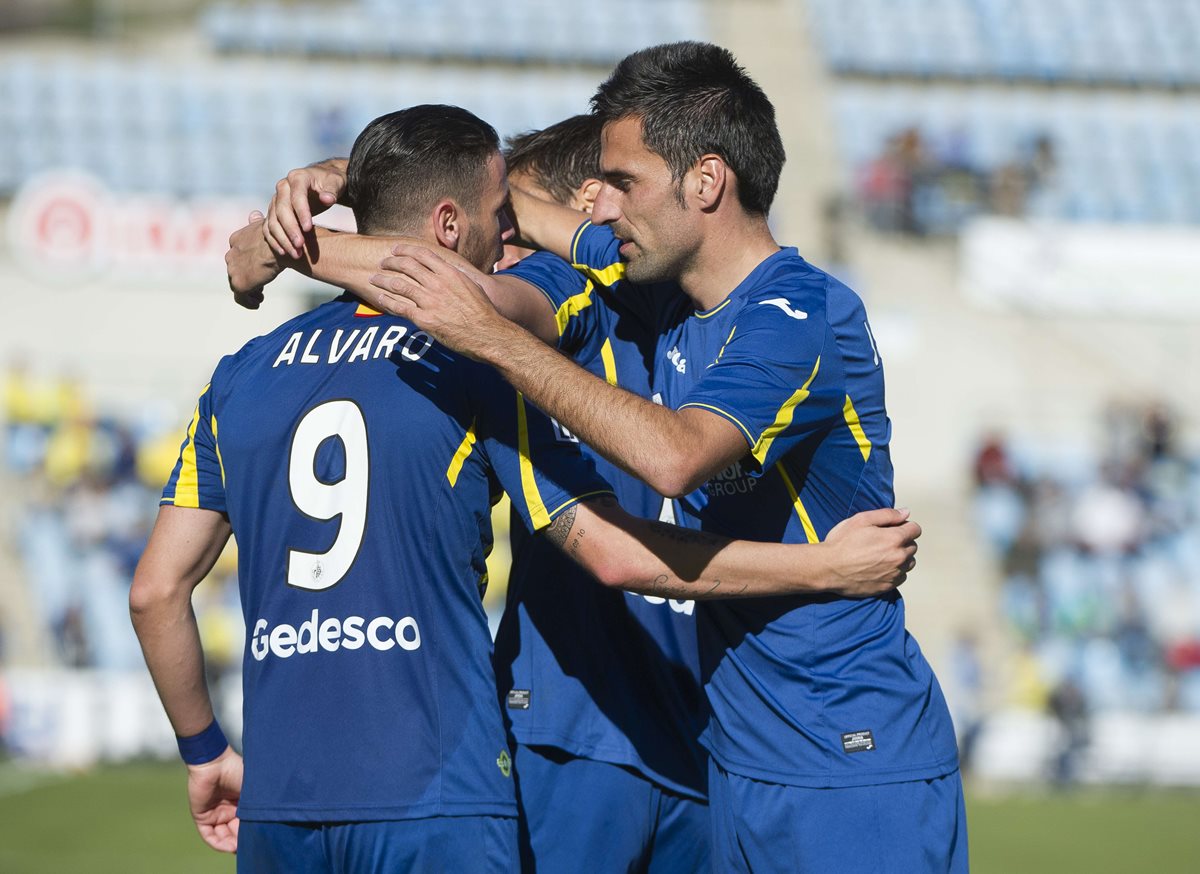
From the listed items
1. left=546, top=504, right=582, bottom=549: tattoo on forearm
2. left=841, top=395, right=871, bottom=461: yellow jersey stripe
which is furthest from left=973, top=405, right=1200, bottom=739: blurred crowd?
left=546, top=504, right=582, bottom=549: tattoo on forearm

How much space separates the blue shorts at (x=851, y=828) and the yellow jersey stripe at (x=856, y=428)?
0.74 m

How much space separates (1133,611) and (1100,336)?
13.6 ft

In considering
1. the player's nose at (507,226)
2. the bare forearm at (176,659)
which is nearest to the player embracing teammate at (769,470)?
the player's nose at (507,226)

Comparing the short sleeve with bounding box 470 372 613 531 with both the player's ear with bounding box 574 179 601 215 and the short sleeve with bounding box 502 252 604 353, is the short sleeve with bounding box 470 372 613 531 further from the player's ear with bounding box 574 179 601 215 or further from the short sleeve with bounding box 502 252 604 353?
the player's ear with bounding box 574 179 601 215

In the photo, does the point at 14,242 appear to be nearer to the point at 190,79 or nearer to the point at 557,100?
the point at 190,79

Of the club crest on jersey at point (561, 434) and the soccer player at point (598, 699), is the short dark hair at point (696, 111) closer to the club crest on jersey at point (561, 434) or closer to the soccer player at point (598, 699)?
the soccer player at point (598, 699)

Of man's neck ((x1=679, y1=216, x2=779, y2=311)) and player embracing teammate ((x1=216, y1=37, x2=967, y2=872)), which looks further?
man's neck ((x1=679, y1=216, x2=779, y2=311))

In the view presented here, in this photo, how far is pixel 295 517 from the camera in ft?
10.1

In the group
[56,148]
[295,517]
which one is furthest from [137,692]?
[295,517]

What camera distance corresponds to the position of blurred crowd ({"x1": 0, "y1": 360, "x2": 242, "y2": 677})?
564 inches

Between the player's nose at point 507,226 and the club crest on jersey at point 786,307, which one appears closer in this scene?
the club crest on jersey at point 786,307

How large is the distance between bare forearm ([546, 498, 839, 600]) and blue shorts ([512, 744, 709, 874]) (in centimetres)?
61

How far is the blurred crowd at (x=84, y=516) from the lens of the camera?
47.0 ft

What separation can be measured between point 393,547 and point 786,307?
97 centimetres
